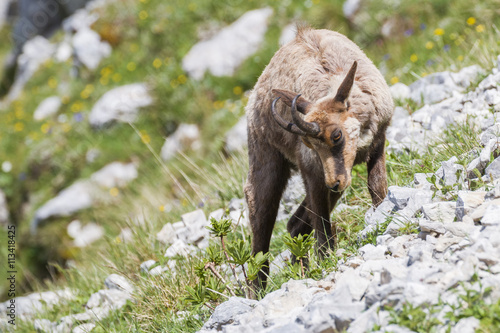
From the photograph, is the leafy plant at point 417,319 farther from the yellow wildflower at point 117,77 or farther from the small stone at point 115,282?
the yellow wildflower at point 117,77

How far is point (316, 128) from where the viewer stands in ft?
12.9

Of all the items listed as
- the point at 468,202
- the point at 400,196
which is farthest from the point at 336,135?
the point at 468,202

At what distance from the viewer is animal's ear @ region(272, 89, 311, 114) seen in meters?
4.14

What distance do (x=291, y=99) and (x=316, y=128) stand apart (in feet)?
1.14

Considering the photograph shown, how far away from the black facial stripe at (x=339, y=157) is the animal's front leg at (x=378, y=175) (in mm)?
484

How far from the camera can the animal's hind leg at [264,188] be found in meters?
5.07

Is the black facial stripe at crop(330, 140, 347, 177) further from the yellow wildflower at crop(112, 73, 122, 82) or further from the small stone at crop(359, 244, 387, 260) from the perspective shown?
the yellow wildflower at crop(112, 73, 122, 82)

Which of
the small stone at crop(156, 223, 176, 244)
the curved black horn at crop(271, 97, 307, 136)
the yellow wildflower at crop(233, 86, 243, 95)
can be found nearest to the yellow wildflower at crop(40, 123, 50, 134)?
the yellow wildflower at crop(233, 86, 243, 95)

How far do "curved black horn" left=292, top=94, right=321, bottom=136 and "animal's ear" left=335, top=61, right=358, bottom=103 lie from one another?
30 cm

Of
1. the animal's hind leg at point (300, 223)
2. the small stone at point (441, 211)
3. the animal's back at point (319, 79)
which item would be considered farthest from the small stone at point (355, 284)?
the animal's hind leg at point (300, 223)

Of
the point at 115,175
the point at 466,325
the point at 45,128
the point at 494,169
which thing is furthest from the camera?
the point at 45,128

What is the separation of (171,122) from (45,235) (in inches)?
136

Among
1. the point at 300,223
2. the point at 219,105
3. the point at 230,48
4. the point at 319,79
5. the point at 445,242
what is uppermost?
the point at 230,48

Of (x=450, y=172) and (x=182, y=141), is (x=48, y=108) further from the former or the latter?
(x=450, y=172)
